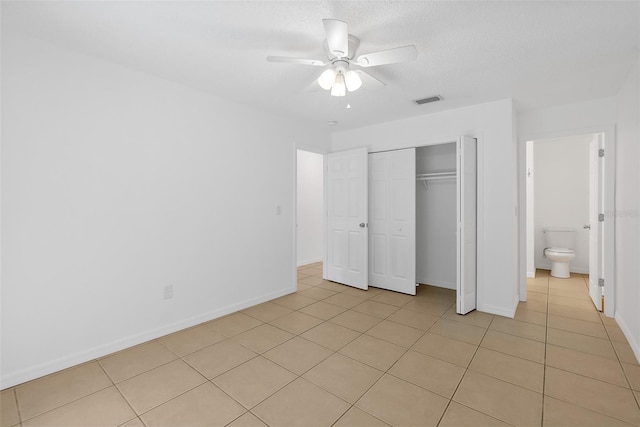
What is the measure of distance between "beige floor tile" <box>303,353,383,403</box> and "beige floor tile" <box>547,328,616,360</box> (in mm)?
1881

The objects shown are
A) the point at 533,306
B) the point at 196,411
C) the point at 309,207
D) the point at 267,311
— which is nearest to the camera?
the point at 196,411

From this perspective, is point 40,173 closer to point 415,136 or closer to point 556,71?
point 415,136

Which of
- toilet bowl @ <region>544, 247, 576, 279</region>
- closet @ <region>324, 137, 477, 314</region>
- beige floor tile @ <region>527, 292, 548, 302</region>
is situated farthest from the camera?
toilet bowl @ <region>544, 247, 576, 279</region>

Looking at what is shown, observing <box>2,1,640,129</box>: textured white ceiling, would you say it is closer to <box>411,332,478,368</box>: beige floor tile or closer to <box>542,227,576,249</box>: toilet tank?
<box>411,332,478,368</box>: beige floor tile

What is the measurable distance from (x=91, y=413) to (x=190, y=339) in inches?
40.7

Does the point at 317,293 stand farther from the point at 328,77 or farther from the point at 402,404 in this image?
the point at 328,77

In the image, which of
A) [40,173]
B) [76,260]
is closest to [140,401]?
[76,260]

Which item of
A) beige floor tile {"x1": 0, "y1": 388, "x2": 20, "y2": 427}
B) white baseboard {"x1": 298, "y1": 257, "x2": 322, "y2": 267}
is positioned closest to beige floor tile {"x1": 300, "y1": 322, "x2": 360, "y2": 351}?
beige floor tile {"x1": 0, "y1": 388, "x2": 20, "y2": 427}

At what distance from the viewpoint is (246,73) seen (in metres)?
2.79

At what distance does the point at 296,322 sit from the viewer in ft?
10.8

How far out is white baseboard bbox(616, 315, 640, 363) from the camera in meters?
2.47

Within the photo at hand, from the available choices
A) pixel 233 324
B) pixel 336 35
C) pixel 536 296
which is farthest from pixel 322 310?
pixel 536 296

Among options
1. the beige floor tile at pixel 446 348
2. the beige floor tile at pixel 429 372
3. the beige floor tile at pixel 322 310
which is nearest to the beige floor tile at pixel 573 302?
the beige floor tile at pixel 446 348

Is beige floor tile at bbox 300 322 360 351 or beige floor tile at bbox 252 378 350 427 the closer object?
beige floor tile at bbox 252 378 350 427
